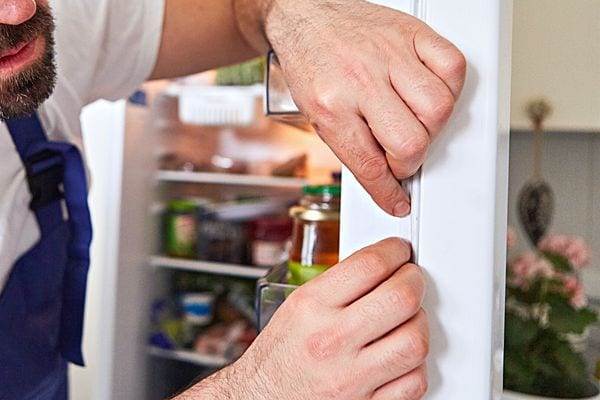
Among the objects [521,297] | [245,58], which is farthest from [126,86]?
[521,297]

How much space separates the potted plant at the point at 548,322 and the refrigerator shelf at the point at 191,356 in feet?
3.56

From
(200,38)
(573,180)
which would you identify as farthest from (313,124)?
(573,180)

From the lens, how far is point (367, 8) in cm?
44

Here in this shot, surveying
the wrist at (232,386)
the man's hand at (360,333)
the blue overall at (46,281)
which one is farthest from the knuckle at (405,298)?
the blue overall at (46,281)

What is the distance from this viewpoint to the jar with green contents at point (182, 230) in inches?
81.0

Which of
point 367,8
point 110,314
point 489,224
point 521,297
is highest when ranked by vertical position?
point 367,8

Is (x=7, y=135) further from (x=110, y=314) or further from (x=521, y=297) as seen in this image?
(x=110, y=314)

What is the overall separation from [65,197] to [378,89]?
1.74ft

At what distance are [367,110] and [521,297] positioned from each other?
2.47ft

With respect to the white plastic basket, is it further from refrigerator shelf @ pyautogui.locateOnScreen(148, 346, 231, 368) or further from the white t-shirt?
the white t-shirt

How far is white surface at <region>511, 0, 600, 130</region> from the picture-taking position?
57cm

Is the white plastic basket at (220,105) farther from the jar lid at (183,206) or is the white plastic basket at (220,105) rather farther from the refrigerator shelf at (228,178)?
the jar lid at (183,206)

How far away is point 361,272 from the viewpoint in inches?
15.4

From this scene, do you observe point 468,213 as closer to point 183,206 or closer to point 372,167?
point 372,167
